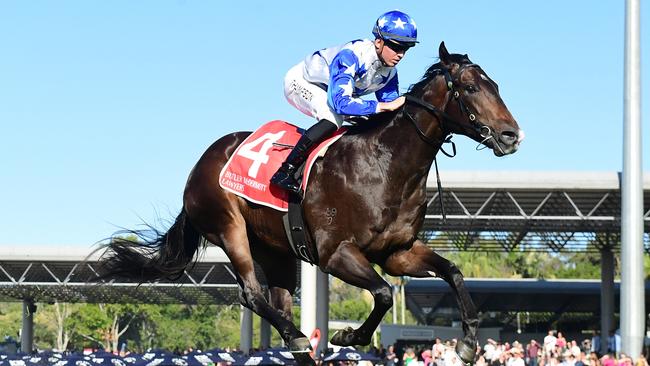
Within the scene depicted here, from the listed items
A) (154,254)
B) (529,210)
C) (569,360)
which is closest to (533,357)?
(529,210)

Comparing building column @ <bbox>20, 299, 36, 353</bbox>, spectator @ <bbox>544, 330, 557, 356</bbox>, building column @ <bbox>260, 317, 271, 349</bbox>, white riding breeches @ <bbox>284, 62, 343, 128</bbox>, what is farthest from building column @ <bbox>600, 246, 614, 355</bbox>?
white riding breeches @ <bbox>284, 62, 343, 128</bbox>

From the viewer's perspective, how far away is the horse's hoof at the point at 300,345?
7.07 m

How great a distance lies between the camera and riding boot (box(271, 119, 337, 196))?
23.6 feet

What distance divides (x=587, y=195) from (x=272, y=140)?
69.2 feet

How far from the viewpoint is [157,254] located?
8797 mm

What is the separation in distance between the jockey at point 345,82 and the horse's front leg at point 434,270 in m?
0.85

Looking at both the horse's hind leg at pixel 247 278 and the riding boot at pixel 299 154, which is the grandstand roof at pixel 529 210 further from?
the riding boot at pixel 299 154

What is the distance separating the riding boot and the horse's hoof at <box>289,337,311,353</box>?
1010 millimetres

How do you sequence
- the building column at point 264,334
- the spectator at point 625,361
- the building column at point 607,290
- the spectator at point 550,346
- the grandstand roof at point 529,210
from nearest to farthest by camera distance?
the spectator at point 625,361
the spectator at point 550,346
the grandstand roof at point 529,210
the building column at point 607,290
the building column at point 264,334

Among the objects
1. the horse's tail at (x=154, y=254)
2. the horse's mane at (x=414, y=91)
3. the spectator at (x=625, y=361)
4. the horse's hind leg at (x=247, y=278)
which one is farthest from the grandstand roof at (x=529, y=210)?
the horse's mane at (x=414, y=91)

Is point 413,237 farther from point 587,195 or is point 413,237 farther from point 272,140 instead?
point 587,195

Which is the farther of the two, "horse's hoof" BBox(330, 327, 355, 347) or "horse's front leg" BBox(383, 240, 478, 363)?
"horse's hoof" BBox(330, 327, 355, 347)

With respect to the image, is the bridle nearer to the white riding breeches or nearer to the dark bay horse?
the dark bay horse

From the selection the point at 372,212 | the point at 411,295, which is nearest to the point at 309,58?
the point at 372,212
